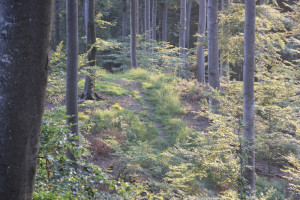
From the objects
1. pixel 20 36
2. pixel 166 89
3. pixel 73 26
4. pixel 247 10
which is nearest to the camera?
pixel 20 36

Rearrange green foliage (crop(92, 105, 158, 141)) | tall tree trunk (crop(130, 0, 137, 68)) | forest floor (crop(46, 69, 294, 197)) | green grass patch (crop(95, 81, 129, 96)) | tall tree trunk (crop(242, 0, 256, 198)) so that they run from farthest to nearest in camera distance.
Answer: tall tree trunk (crop(130, 0, 137, 68)), green grass patch (crop(95, 81, 129, 96)), green foliage (crop(92, 105, 158, 141)), forest floor (crop(46, 69, 294, 197)), tall tree trunk (crop(242, 0, 256, 198))

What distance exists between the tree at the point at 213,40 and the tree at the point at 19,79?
314 inches

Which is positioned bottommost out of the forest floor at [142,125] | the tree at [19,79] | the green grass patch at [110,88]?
the forest floor at [142,125]

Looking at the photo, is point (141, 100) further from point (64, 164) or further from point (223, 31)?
point (64, 164)

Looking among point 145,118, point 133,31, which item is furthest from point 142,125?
point 133,31

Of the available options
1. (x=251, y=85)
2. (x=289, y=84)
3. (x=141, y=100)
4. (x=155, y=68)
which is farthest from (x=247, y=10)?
(x=155, y=68)

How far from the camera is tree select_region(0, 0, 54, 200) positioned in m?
1.42

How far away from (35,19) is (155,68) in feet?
53.9

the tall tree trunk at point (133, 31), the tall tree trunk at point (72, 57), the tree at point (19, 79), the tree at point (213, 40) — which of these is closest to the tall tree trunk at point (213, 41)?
the tree at point (213, 40)

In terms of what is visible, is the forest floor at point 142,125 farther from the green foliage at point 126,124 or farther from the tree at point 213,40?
the tree at point 213,40

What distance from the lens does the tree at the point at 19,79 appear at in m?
1.42

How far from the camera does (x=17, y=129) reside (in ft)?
4.80

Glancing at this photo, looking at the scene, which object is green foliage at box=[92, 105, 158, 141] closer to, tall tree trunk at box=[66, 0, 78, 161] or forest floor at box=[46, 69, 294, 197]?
forest floor at box=[46, 69, 294, 197]

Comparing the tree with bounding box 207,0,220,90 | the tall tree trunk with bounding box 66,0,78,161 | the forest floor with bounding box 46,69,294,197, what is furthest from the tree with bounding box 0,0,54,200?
the tree with bounding box 207,0,220,90
